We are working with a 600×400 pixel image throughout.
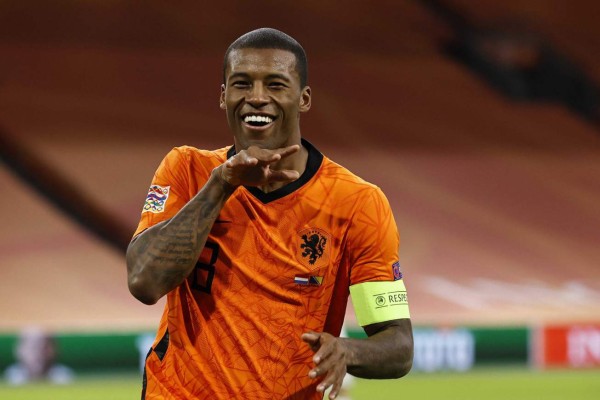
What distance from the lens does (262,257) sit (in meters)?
3.09

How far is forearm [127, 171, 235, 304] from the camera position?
2881 millimetres

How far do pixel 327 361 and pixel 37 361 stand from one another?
819 cm

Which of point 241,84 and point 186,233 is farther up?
point 241,84

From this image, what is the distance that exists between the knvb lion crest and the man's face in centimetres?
28

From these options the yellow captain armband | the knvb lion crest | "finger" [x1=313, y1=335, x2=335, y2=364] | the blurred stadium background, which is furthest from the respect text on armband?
the blurred stadium background

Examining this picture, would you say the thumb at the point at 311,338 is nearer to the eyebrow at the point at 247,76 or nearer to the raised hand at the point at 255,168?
the raised hand at the point at 255,168

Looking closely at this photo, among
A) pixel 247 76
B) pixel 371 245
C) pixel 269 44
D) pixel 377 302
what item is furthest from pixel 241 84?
pixel 377 302

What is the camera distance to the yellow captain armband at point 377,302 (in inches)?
121

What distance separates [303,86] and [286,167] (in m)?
0.25

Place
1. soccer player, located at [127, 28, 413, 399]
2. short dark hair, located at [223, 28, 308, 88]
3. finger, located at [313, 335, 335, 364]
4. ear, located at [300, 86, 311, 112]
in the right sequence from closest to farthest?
finger, located at [313, 335, 335, 364] → soccer player, located at [127, 28, 413, 399] → short dark hair, located at [223, 28, 308, 88] → ear, located at [300, 86, 311, 112]

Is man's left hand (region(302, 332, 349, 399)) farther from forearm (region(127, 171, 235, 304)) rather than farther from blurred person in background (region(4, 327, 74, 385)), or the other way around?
blurred person in background (region(4, 327, 74, 385))

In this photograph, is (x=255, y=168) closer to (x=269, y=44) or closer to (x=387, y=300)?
(x=269, y=44)

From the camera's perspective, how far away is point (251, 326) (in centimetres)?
304

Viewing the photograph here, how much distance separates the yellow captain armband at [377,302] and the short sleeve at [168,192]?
594 millimetres
